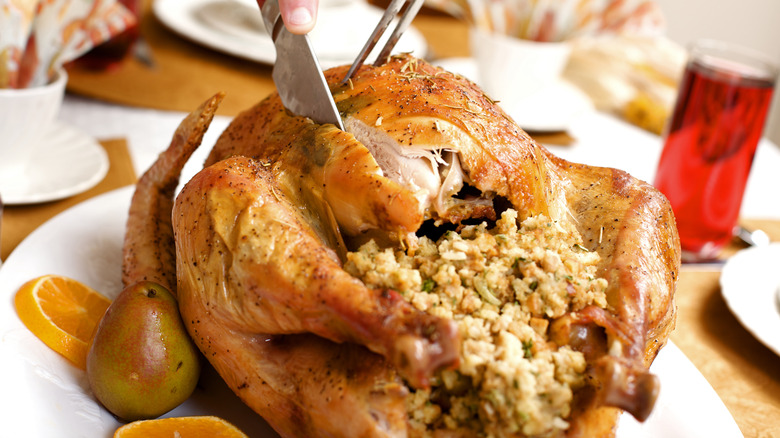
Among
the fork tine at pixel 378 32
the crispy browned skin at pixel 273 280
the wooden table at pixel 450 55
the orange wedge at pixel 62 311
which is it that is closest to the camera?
the crispy browned skin at pixel 273 280

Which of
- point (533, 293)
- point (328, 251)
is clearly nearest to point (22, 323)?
point (328, 251)

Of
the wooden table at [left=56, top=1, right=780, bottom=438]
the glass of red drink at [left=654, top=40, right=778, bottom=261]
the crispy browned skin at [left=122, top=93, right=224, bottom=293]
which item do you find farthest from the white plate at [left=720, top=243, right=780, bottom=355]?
the crispy browned skin at [left=122, top=93, right=224, bottom=293]

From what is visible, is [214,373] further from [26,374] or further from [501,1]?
[501,1]

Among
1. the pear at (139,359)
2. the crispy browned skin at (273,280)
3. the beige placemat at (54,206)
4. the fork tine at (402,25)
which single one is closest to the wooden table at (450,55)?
the beige placemat at (54,206)

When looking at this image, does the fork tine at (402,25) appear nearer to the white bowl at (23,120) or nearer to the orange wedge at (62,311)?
the orange wedge at (62,311)

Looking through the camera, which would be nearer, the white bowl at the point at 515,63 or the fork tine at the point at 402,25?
the fork tine at the point at 402,25

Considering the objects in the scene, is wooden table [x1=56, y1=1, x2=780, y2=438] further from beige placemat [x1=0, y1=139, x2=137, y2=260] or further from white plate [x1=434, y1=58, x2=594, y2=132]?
white plate [x1=434, y1=58, x2=594, y2=132]

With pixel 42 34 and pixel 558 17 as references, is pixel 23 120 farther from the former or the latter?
pixel 558 17
